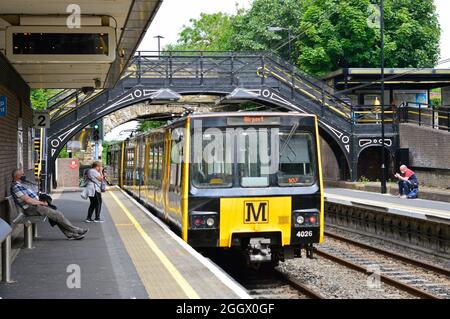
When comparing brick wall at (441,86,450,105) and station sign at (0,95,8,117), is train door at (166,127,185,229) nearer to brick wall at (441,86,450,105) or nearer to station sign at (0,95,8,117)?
station sign at (0,95,8,117)

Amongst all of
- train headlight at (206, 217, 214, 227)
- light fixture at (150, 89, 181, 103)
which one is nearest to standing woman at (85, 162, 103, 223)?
train headlight at (206, 217, 214, 227)

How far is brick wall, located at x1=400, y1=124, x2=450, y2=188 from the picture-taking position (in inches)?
1261

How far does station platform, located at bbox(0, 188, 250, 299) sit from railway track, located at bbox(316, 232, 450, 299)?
12.8 feet

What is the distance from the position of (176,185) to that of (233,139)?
5.63ft

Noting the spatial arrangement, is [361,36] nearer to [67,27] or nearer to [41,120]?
[41,120]

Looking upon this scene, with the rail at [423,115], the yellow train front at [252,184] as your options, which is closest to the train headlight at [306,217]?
the yellow train front at [252,184]

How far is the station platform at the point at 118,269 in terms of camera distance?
9.27m

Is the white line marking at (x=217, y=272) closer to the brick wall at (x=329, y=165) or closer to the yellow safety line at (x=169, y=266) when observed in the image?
the yellow safety line at (x=169, y=266)

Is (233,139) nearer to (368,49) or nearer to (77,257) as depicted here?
(77,257)

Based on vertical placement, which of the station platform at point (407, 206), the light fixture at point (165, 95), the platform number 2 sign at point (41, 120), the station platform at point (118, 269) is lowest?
the station platform at point (118, 269)

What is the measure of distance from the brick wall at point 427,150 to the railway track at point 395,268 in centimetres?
1186

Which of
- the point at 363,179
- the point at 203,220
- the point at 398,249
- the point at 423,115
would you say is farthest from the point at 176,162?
the point at 423,115

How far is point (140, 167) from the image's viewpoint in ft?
84.4

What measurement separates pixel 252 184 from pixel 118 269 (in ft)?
10.7
